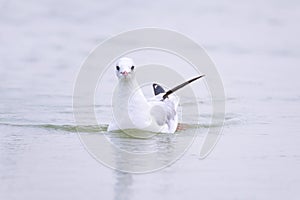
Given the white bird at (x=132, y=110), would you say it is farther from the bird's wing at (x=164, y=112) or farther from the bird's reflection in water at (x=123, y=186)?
the bird's reflection in water at (x=123, y=186)

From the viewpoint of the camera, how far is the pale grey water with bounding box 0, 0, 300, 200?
879 cm

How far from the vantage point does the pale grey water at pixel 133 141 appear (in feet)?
28.8

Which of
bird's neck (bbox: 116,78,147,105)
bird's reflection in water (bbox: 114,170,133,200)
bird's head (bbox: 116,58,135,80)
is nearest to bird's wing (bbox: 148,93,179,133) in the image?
bird's neck (bbox: 116,78,147,105)

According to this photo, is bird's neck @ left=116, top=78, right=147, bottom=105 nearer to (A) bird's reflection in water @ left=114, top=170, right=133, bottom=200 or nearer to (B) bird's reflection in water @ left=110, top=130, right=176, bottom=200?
(B) bird's reflection in water @ left=110, top=130, right=176, bottom=200

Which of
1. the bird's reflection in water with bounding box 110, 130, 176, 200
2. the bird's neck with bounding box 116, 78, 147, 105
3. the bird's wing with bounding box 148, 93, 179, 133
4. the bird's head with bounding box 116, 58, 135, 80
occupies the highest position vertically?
the bird's head with bounding box 116, 58, 135, 80

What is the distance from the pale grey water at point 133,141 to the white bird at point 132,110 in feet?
2.13

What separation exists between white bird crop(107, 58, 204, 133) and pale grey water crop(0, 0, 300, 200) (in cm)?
65

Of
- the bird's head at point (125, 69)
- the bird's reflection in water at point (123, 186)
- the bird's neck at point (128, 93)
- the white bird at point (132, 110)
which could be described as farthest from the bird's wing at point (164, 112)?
the bird's reflection in water at point (123, 186)

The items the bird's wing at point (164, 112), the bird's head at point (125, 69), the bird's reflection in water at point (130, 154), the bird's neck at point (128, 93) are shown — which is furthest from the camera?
the bird's wing at point (164, 112)

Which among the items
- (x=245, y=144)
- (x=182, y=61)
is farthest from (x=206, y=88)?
(x=245, y=144)

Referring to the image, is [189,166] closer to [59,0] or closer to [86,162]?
[86,162]

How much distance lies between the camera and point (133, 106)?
462 inches

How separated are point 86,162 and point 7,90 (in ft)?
15.9

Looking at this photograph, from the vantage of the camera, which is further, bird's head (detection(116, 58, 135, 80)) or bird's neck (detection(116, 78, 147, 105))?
bird's neck (detection(116, 78, 147, 105))
